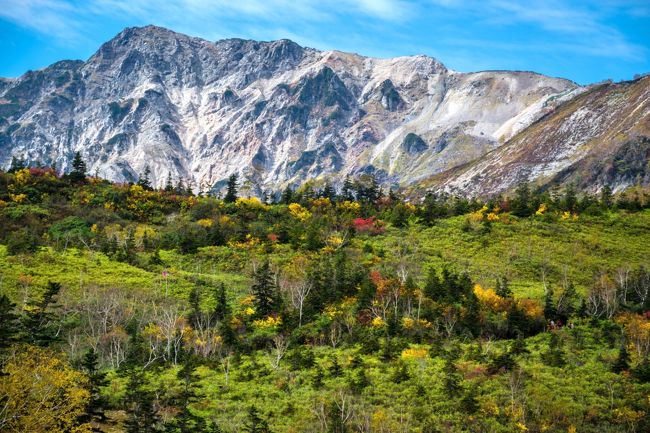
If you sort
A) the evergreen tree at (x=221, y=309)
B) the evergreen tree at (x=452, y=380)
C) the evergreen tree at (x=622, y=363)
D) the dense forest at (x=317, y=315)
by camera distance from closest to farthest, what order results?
the dense forest at (x=317, y=315) → the evergreen tree at (x=452, y=380) → the evergreen tree at (x=622, y=363) → the evergreen tree at (x=221, y=309)

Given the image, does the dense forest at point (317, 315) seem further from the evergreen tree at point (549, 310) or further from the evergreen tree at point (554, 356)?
the evergreen tree at point (549, 310)

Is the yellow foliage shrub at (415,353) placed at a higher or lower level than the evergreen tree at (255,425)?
higher

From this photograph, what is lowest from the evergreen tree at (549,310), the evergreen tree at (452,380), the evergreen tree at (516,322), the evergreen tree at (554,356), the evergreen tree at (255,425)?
the evergreen tree at (255,425)

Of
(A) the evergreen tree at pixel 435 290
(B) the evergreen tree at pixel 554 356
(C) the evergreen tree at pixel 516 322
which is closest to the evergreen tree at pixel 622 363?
(B) the evergreen tree at pixel 554 356

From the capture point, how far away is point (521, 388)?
145ft

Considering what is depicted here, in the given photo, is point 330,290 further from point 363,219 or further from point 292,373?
point 363,219

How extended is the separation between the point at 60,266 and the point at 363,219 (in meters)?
57.9

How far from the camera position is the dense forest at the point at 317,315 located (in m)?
39.0

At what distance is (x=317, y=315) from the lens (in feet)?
222

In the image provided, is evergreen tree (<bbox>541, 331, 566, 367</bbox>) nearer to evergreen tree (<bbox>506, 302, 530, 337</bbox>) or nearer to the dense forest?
the dense forest

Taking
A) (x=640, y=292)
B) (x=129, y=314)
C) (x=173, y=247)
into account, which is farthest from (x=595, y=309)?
(x=173, y=247)

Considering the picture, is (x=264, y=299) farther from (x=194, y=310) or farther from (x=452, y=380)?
(x=452, y=380)

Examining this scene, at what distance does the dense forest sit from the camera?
39.0m

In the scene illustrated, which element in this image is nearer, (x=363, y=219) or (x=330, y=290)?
(x=330, y=290)
